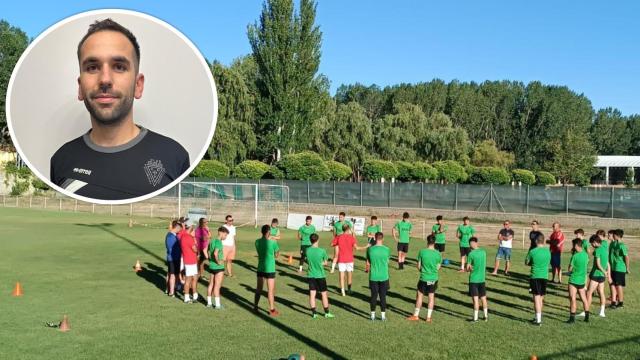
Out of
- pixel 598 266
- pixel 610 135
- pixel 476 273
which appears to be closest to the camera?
pixel 476 273

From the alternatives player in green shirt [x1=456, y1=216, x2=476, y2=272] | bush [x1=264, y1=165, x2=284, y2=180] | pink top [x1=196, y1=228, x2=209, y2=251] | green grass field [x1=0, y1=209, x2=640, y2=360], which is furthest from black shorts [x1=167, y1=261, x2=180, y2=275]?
bush [x1=264, y1=165, x2=284, y2=180]

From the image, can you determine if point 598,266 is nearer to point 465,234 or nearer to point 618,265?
point 618,265

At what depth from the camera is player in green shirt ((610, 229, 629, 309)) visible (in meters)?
16.5

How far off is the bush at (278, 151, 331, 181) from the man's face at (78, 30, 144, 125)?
181ft

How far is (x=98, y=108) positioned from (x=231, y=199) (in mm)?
44884

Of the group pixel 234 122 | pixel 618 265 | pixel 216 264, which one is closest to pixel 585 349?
pixel 618 265

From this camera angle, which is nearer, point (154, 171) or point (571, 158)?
point (154, 171)

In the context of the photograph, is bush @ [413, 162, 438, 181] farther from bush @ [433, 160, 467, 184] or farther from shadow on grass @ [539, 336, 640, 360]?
shadow on grass @ [539, 336, 640, 360]

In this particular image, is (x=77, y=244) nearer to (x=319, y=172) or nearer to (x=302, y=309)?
(x=302, y=309)

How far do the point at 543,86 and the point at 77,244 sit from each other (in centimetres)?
12293

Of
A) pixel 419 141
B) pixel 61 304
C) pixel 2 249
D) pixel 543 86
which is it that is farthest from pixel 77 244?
pixel 543 86

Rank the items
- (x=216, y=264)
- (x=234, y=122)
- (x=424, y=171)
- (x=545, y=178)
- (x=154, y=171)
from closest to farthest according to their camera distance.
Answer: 1. (x=154, y=171)
2. (x=216, y=264)
3. (x=424, y=171)
4. (x=545, y=178)
5. (x=234, y=122)

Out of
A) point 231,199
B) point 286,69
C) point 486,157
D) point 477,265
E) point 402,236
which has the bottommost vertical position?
point 402,236

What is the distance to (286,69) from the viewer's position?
2630 inches
